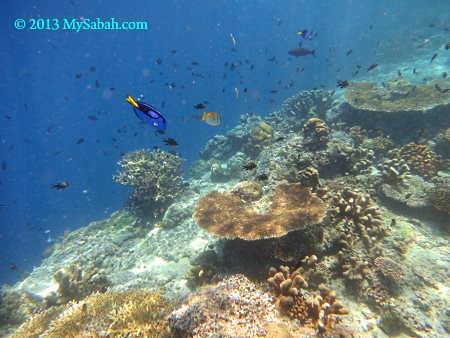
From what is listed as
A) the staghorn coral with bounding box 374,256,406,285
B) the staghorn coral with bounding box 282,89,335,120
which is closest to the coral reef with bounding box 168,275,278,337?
the staghorn coral with bounding box 374,256,406,285

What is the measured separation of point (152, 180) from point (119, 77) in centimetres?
12551

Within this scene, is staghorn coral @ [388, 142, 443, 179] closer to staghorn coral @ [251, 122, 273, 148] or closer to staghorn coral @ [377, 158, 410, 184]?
staghorn coral @ [377, 158, 410, 184]

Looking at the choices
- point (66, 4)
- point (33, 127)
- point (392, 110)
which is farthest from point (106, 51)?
point (392, 110)

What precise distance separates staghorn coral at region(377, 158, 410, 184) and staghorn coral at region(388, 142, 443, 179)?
710 mm

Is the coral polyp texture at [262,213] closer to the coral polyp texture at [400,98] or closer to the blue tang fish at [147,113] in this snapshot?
the blue tang fish at [147,113]

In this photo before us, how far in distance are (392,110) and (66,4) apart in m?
53.6

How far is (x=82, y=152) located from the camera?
144875 millimetres

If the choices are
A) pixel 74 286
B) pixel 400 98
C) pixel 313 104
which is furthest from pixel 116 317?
pixel 313 104

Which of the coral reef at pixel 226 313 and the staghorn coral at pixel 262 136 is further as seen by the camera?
the staghorn coral at pixel 262 136

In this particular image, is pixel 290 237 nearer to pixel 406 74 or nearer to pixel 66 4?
pixel 406 74

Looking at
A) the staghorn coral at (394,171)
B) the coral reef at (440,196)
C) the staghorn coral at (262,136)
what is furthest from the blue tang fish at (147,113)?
the staghorn coral at (262,136)

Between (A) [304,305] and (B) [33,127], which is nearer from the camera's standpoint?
(A) [304,305]

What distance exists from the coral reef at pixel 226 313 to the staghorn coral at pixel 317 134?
5.88m

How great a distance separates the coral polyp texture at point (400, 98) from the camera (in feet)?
35.4
